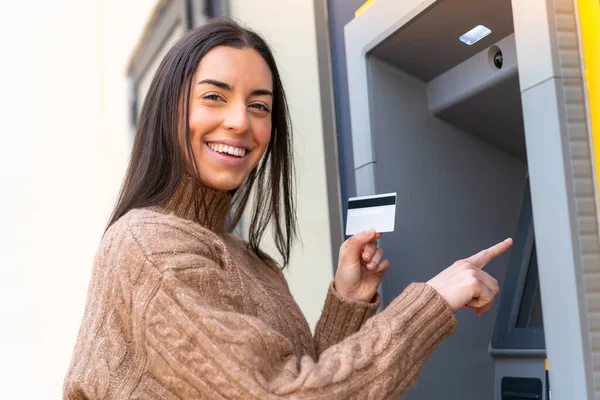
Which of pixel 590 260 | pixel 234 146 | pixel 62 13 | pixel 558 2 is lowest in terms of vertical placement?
pixel 590 260

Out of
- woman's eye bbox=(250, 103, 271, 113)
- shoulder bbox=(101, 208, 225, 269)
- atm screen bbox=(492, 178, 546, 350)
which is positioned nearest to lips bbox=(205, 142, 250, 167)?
woman's eye bbox=(250, 103, 271, 113)

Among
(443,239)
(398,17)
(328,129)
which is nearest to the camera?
(398,17)

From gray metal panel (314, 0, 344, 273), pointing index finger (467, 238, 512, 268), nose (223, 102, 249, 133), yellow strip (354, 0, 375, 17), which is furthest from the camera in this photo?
gray metal panel (314, 0, 344, 273)

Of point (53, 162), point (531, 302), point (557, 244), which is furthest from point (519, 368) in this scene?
point (53, 162)

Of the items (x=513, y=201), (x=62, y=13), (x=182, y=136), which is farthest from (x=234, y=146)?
(x=62, y=13)

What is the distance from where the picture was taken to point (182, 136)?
1.54 m

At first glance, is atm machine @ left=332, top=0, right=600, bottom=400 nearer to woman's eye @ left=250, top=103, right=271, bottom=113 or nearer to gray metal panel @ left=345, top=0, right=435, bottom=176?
gray metal panel @ left=345, top=0, right=435, bottom=176

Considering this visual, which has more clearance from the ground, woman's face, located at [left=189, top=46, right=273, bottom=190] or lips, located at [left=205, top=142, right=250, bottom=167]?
woman's face, located at [left=189, top=46, right=273, bottom=190]

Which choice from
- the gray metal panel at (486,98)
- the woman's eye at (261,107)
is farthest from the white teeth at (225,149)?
the gray metal panel at (486,98)

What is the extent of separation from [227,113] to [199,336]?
534mm

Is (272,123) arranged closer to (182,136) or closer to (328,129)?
(182,136)

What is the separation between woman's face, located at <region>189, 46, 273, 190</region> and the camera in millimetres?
1536

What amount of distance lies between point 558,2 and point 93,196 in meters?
4.28

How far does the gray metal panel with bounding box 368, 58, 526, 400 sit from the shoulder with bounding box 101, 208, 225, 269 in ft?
2.24
